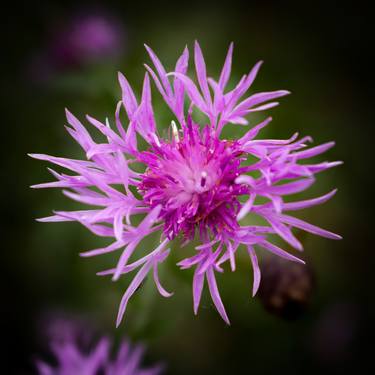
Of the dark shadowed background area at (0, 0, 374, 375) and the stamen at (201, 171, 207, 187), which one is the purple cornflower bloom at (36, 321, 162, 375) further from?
the stamen at (201, 171, 207, 187)

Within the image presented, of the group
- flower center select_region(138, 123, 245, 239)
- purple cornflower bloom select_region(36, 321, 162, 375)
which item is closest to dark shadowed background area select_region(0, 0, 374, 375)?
purple cornflower bloom select_region(36, 321, 162, 375)

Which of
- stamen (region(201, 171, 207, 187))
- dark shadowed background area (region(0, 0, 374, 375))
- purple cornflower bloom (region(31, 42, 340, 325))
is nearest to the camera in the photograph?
purple cornflower bloom (region(31, 42, 340, 325))

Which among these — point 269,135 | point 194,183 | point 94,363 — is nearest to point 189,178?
point 194,183

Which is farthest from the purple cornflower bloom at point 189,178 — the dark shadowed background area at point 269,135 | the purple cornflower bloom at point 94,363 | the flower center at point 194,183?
the dark shadowed background area at point 269,135

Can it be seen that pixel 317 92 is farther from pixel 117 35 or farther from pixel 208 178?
pixel 208 178

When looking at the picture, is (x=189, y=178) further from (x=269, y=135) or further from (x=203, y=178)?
(x=269, y=135)
